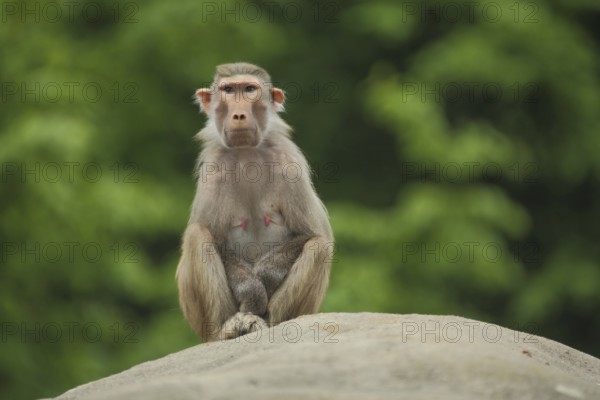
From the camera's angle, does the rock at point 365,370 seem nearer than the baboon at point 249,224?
Yes

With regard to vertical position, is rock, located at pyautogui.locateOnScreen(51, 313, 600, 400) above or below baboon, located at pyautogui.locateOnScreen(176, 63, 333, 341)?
below

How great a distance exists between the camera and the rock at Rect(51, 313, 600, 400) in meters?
6.54

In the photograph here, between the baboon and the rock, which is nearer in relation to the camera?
the rock

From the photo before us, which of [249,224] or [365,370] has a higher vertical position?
[249,224]

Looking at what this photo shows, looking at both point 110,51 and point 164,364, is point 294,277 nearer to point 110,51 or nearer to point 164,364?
point 164,364

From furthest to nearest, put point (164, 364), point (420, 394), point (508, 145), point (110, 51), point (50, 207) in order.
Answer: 1. point (110, 51)
2. point (508, 145)
3. point (50, 207)
4. point (164, 364)
5. point (420, 394)

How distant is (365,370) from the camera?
6914mm

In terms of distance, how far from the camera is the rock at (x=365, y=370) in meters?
6.54

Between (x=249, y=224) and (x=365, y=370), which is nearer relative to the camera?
(x=365, y=370)

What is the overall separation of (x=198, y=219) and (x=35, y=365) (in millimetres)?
6031

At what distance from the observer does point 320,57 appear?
1986cm

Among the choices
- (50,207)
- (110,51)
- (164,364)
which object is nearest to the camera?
(164,364)

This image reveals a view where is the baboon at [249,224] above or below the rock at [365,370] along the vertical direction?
above

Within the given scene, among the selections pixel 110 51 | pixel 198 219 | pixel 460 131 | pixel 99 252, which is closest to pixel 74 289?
pixel 99 252
